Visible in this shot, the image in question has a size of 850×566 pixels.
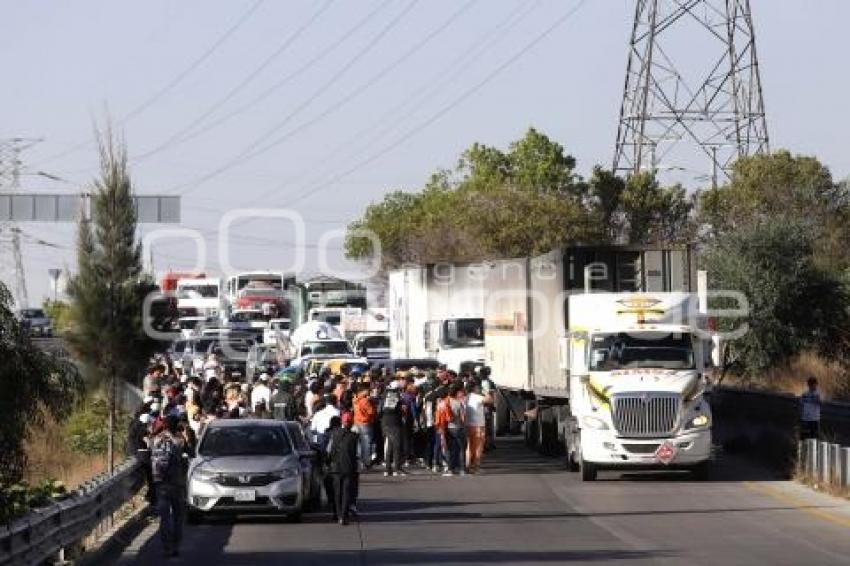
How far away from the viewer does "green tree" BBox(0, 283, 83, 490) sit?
1516cm

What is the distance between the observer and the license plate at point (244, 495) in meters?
25.7

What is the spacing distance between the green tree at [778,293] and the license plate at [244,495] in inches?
1062

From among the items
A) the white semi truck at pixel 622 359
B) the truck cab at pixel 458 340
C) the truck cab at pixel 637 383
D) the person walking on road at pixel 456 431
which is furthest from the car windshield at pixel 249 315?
the truck cab at pixel 637 383

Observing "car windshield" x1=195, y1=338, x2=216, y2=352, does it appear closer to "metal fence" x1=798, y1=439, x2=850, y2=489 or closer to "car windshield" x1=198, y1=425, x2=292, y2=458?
"metal fence" x1=798, y1=439, x2=850, y2=489

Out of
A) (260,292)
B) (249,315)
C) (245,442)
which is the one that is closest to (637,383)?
(245,442)

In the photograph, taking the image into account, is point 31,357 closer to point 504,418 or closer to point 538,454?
point 538,454

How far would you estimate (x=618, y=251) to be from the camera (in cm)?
3622

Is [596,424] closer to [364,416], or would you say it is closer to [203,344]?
[364,416]

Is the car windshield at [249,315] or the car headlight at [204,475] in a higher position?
the car windshield at [249,315]

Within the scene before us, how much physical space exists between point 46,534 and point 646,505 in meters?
12.9

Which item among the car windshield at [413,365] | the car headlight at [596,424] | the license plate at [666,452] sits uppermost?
the car windshield at [413,365]

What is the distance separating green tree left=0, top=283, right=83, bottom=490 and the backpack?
5.51 meters

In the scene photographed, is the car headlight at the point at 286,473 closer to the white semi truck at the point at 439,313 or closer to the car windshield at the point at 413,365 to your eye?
the car windshield at the point at 413,365

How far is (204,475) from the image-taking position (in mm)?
25953
